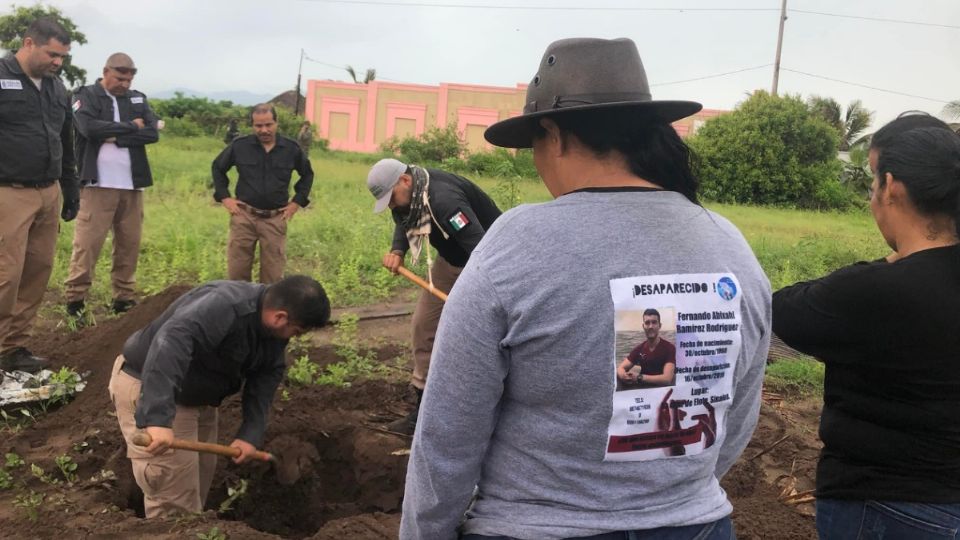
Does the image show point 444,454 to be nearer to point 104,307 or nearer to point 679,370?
point 679,370

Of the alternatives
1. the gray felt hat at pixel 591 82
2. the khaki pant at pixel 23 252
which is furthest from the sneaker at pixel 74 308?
the gray felt hat at pixel 591 82

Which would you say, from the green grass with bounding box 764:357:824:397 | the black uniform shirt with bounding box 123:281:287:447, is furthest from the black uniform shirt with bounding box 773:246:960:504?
the green grass with bounding box 764:357:824:397

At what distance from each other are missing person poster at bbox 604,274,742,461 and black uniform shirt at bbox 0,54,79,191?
4.93 m

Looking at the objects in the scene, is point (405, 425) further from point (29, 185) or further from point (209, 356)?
point (29, 185)

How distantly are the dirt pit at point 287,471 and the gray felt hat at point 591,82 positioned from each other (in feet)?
7.83

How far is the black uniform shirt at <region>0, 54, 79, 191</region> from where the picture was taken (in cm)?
492

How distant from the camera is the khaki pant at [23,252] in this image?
16.2 ft

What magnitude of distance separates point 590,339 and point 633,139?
1.34 ft

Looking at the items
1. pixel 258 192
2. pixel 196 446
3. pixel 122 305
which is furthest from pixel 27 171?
pixel 196 446

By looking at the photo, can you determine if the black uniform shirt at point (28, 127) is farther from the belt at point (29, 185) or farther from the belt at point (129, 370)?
the belt at point (129, 370)

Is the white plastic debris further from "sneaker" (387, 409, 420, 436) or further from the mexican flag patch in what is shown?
the mexican flag patch

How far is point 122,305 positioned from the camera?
6.48 m

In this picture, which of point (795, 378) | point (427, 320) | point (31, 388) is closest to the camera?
point (31, 388)

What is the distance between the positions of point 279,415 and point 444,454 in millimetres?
3644
